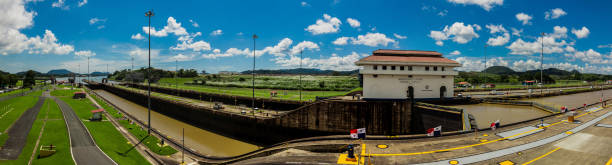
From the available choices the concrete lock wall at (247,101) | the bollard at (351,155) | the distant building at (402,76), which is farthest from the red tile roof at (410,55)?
the bollard at (351,155)

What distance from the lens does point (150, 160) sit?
21.4 meters

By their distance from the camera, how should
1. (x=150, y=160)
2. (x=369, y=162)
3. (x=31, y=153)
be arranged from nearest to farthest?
(x=369, y=162)
(x=31, y=153)
(x=150, y=160)

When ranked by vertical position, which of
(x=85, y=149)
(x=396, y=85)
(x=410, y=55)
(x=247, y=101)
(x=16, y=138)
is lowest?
(x=85, y=149)

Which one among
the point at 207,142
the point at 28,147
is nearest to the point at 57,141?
the point at 28,147

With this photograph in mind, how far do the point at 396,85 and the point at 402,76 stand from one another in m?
1.25

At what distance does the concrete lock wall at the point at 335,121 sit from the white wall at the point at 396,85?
4894mm

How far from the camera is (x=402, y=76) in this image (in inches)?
1096

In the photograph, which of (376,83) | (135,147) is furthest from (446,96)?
(135,147)

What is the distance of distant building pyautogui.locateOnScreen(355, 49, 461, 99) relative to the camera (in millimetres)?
27453

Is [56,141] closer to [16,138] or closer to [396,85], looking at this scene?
[16,138]

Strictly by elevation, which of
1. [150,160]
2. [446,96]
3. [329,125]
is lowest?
[150,160]

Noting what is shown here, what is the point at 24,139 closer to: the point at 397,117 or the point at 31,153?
the point at 31,153

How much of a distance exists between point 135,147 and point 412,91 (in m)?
29.8

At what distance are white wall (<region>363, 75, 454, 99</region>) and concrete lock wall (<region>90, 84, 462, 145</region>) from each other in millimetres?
4894
